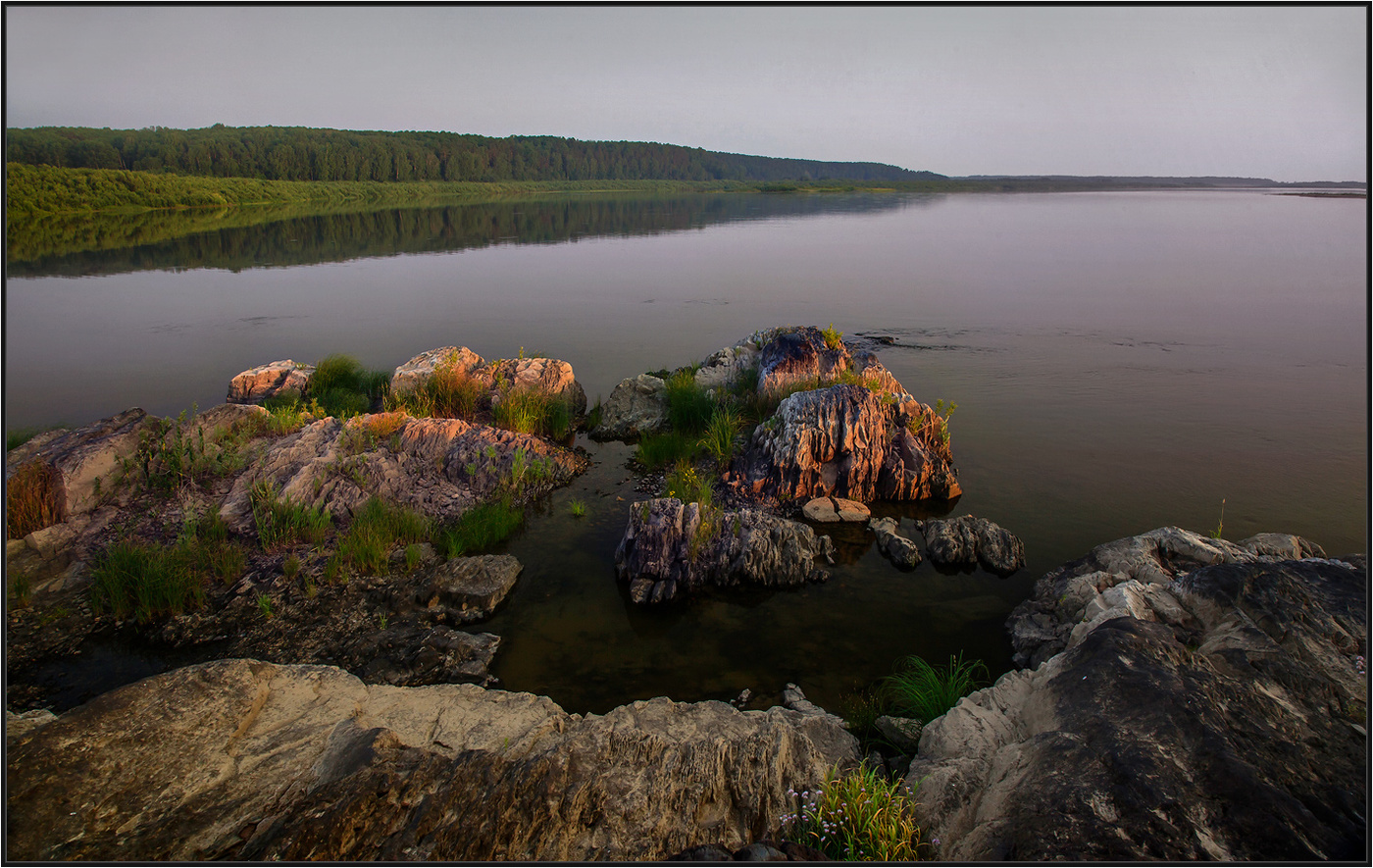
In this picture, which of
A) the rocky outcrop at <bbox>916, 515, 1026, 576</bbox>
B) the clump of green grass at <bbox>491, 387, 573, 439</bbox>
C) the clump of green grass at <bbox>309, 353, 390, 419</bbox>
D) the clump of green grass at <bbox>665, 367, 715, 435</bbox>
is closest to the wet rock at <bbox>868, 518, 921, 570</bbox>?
the rocky outcrop at <bbox>916, 515, 1026, 576</bbox>

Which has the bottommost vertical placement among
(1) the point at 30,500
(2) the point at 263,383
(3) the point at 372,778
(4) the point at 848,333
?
(3) the point at 372,778

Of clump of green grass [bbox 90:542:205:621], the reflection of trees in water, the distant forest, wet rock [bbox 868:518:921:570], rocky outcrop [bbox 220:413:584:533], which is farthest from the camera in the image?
the distant forest

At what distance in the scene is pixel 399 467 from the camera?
9375 millimetres

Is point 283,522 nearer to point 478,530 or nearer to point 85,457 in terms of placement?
point 478,530

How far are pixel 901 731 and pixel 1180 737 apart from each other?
189 centimetres

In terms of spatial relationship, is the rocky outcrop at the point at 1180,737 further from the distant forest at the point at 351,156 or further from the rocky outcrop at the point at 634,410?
the distant forest at the point at 351,156

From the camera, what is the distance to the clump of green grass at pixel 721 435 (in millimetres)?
10477

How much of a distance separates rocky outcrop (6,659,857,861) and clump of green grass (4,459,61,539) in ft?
14.7

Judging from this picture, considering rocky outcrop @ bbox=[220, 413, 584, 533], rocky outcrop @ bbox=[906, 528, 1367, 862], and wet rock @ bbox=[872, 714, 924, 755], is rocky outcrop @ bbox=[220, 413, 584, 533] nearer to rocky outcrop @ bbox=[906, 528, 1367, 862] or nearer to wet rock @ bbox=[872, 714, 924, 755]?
wet rock @ bbox=[872, 714, 924, 755]

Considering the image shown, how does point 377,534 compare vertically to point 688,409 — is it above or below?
below

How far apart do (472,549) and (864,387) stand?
5973 millimetres

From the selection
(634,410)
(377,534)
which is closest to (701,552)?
(377,534)

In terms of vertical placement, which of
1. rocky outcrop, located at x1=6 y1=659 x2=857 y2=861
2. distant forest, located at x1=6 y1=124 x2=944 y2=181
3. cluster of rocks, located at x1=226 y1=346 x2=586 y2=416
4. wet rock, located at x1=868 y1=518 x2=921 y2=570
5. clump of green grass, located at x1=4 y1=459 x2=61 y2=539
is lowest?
wet rock, located at x1=868 y1=518 x2=921 y2=570

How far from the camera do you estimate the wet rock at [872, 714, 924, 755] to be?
5121 millimetres
